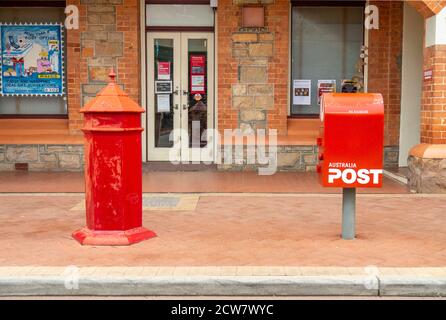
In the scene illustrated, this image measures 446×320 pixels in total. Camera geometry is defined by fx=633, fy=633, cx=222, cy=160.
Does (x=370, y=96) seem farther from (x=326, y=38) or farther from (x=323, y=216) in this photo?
(x=326, y=38)

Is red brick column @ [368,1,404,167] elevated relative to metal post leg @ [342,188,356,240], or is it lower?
elevated

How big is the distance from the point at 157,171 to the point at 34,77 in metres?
2.93

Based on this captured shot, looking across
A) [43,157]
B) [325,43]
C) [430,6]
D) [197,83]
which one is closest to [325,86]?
[325,43]

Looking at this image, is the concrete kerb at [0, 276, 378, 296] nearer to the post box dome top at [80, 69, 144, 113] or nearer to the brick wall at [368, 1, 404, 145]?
the post box dome top at [80, 69, 144, 113]

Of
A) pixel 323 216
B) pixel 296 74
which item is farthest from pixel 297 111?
pixel 323 216

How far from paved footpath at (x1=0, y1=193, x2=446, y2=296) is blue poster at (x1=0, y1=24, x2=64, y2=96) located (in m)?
3.56

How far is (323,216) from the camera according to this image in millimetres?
7766

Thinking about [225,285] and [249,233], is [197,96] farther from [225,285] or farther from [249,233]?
[225,285]

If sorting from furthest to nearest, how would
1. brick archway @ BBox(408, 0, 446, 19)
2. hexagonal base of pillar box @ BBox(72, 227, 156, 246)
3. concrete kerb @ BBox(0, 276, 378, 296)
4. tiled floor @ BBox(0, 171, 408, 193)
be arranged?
tiled floor @ BBox(0, 171, 408, 193), brick archway @ BBox(408, 0, 446, 19), hexagonal base of pillar box @ BBox(72, 227, 156, 246), concrete kerb @ BBox(0, 276, 378, 296)

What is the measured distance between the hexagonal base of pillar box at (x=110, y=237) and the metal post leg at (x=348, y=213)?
2064 millimetres

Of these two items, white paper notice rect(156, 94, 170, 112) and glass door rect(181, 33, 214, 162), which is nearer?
glass door rect(181, 33, 214, 162)

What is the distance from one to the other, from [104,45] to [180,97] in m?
1.69

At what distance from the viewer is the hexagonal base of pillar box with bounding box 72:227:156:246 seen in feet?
20.7

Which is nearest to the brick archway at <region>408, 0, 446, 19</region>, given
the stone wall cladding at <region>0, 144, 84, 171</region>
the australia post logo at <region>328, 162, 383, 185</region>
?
the australia post logo at <region>328, 162, 383, 185</region>
